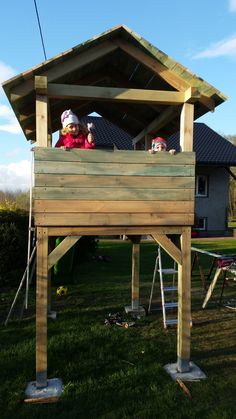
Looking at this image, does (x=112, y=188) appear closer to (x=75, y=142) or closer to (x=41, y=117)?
(x=75, y=142)

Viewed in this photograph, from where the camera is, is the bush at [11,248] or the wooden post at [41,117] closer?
the wooden post at [41,117]

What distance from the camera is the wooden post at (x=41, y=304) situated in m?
4.37

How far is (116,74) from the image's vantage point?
551cm

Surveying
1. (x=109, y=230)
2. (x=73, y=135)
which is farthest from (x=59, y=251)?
(x=73, y=135)

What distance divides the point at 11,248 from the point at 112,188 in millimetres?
5410

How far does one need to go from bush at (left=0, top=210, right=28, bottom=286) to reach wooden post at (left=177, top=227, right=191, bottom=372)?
5.46 m

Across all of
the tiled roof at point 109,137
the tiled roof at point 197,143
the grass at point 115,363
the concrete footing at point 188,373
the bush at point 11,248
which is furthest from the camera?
the tiled roof at point 197,143

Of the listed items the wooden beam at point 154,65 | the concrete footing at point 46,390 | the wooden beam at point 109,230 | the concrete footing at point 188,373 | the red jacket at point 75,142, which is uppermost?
the wooden beam at point 154,65

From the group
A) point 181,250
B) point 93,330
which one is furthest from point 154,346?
point 181,250

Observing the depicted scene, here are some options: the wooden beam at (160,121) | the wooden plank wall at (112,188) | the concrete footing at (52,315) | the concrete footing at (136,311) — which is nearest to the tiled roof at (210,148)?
the wooden beam at (160,121)

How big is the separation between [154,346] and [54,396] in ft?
6.09

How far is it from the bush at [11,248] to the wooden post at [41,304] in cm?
500

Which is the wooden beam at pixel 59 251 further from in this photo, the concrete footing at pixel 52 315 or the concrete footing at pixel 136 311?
the concrete footing at pixel 136 311

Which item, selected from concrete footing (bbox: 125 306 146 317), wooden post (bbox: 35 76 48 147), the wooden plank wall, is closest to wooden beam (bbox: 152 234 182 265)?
the wooden plank wall
